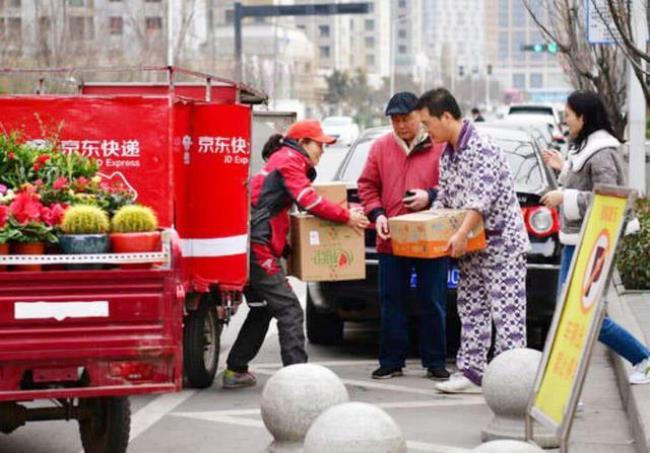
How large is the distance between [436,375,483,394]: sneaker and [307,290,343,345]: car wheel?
7.40 feet

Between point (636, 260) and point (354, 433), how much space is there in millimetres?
8546

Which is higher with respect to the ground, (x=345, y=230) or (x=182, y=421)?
(x=345, y=230)

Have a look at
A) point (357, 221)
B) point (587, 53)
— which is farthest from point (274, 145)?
point (587, 53)

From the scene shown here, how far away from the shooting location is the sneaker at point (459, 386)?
1041 centimetres

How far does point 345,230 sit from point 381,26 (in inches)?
6690

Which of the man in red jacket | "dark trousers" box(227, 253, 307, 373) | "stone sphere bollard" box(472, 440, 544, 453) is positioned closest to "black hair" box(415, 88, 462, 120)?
the man in red jacket

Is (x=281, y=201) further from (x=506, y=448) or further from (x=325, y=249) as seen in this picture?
(x=506, y=448)

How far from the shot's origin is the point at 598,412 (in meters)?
9.66

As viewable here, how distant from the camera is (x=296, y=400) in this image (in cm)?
784

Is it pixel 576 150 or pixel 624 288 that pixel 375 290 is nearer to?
pixel 576 150

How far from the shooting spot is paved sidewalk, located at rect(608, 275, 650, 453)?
8.51 m

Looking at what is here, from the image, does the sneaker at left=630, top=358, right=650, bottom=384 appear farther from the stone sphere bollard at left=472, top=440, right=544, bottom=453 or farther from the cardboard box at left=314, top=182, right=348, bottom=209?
the stone sphere bollard at left=472, top=440, right=544, bottom=453

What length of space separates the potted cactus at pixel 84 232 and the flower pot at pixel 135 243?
0.05 metres

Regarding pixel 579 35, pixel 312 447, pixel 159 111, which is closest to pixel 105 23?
pixel 579 35
